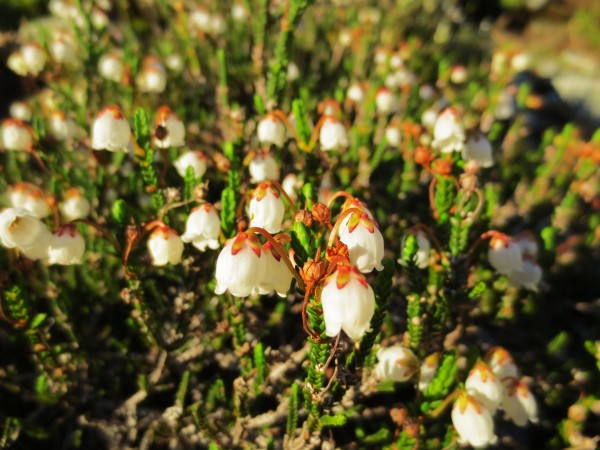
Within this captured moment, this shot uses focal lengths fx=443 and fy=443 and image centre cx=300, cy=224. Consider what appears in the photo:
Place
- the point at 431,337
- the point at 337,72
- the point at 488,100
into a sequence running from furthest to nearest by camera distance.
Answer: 1. the point at 337,72
2. the point at 488,100
3. the point at 431,337

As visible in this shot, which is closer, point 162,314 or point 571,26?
point 162,314

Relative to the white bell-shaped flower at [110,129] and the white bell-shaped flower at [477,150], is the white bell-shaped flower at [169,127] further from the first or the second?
the white bell-shaped flower at [477,150]

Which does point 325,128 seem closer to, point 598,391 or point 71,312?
point 71,312

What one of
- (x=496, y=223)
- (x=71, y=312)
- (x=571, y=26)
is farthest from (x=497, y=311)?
(x=571, y=26)

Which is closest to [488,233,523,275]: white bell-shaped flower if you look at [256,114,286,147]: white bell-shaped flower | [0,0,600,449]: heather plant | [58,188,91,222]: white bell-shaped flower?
[0,0,600,449]: heather plant

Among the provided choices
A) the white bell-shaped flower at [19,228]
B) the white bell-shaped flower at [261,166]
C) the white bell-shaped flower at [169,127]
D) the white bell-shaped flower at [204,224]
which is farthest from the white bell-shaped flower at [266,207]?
the white bell-shaped flower at [19,228]

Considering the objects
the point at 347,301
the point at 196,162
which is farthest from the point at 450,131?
the point at 347,301
